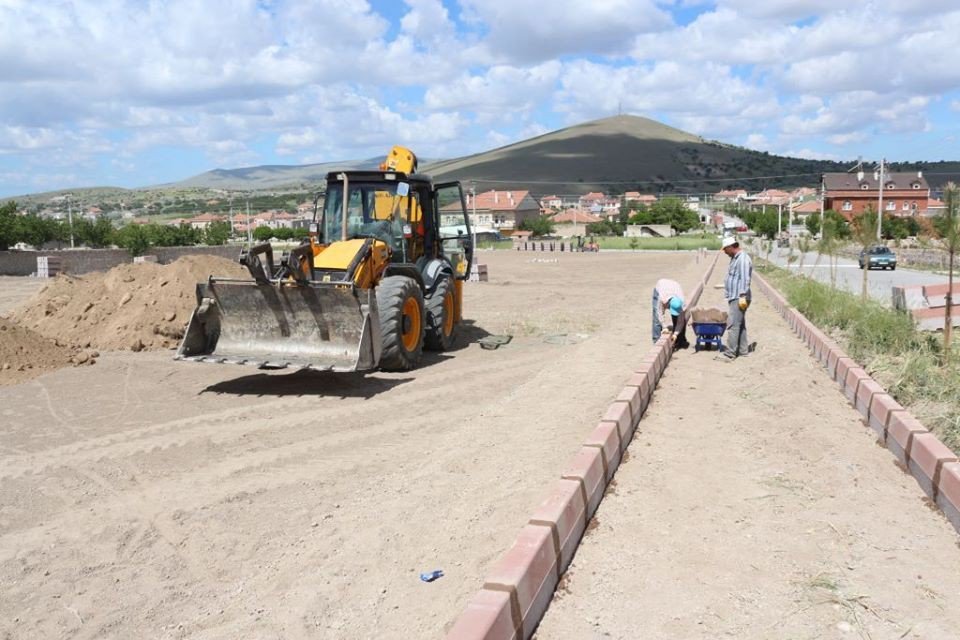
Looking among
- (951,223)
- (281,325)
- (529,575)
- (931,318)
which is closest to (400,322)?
(281,325)

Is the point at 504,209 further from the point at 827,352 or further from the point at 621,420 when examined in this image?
the point at 621,420

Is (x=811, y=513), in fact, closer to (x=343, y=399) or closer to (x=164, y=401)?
(x=343, y=399)

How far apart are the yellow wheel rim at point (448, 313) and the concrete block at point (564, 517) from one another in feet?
22.2

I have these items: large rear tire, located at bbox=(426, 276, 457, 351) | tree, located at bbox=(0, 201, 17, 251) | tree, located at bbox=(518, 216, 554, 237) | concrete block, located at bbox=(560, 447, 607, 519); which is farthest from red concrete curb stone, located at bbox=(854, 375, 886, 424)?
tree, located at bbox=(518, 216, 554, 237)

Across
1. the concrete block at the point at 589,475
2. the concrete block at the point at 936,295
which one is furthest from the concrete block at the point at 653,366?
the concrete block at the point at 936,295

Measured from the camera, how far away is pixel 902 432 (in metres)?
5.82

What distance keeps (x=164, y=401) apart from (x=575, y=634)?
6560 millimetres

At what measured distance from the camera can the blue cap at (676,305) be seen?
10008mm

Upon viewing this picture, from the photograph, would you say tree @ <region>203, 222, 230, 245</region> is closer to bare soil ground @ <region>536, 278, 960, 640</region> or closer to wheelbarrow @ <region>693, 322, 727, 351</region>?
wheelbarrow @ <region>693, 322, 727, 351</region>

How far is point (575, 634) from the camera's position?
3.54 meters

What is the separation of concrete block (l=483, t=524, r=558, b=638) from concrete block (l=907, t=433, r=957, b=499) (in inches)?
109

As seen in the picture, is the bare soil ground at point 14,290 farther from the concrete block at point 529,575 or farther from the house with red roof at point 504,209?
the house with red roof at point 504,209

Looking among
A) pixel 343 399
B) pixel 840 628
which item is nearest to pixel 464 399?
pixel 343 399

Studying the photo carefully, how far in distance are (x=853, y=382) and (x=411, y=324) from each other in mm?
5286
